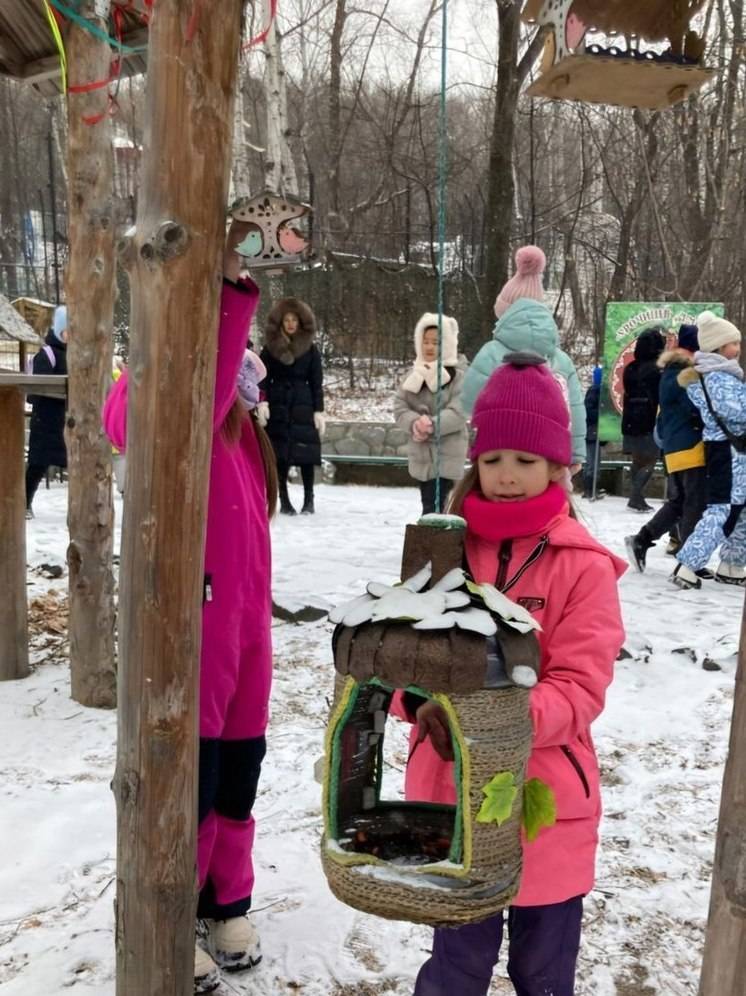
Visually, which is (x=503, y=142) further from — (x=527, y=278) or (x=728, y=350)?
(x=527, y=278)

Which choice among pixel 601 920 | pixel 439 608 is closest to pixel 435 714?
pixel 439 608

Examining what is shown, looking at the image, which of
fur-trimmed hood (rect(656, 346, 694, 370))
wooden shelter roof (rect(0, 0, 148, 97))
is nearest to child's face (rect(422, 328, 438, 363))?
fur-trimmed hood (rect(656, 346, 694, 370))

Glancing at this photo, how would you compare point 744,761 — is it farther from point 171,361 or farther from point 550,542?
point 171,361

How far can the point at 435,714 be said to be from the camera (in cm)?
154

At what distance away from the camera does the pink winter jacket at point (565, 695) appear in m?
1.55

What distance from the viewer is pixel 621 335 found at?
30.3ft

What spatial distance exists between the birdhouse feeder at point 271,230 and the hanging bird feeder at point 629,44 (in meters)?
1.20

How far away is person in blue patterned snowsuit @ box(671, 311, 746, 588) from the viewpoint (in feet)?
18.5

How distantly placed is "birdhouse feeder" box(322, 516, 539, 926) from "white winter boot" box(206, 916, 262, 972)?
100cm

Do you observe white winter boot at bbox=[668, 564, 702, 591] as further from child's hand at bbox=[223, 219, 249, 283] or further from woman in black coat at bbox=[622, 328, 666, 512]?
child's hand at bbox=[223, 219, 249, 283]

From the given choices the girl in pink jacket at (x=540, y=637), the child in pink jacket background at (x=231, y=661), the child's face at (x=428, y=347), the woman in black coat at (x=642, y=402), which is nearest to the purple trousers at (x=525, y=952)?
the girl in pink jacket at (x=540, y=637)

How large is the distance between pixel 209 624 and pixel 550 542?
0.81 metres

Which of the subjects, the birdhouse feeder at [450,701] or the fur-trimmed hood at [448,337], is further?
the fur-trimmed hood at [448,337]

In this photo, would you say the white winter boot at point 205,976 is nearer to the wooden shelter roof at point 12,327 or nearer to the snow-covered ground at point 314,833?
the snow-covered ground at point 314,833
